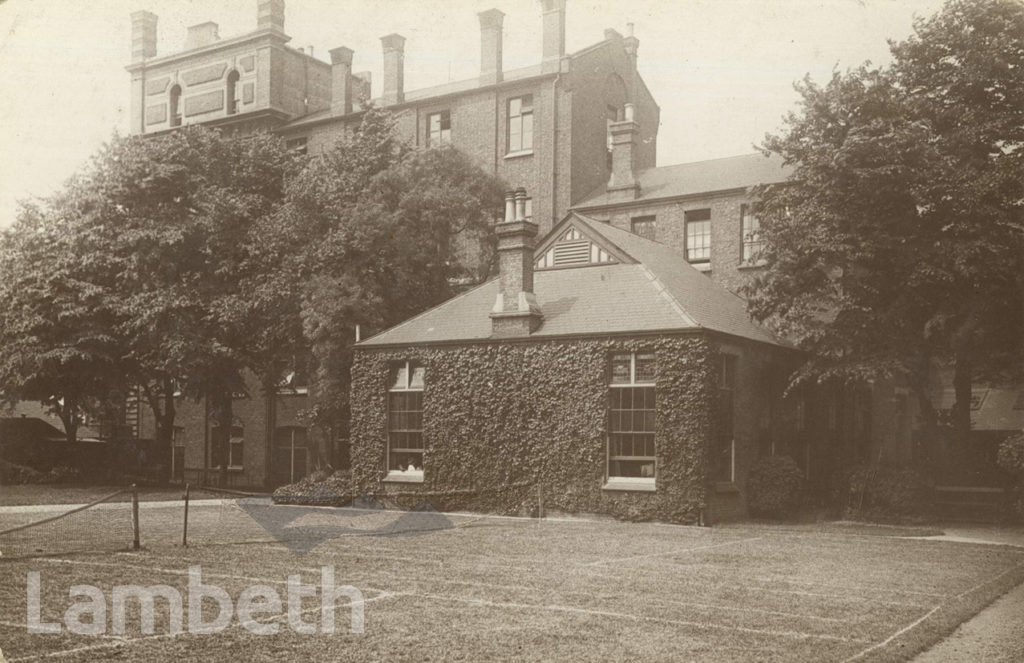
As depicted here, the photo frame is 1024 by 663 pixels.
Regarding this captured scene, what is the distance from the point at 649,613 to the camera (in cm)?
1050

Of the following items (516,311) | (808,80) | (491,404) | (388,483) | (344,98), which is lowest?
(388,483)

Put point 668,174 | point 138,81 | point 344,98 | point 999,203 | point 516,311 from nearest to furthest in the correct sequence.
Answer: point 999,203 < point 516,311 < point 668,174 < point 344,98 < point 138,81

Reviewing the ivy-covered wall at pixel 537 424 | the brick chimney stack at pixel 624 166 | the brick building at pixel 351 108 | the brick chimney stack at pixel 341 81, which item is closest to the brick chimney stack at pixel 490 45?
the brick building at pixel 351 108

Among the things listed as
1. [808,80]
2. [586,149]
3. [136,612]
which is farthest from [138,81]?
[136,612]

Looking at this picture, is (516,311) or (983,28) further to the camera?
(516,311)

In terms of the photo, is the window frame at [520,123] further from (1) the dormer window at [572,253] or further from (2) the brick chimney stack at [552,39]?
(1) the dormer window at [572,253]

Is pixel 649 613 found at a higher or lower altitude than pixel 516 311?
lower

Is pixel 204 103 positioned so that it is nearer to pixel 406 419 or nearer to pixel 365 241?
pixel 365 241

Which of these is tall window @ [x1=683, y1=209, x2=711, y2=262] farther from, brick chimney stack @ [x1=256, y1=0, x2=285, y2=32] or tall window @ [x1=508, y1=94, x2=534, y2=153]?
brick chimney stack @ [x1=256, y1=0, x2=285, y2=32]

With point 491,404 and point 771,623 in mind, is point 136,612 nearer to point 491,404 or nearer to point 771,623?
point 771,623

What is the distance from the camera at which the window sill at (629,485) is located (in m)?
22.3

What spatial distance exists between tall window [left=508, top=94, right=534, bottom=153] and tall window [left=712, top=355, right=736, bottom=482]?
16.8 m

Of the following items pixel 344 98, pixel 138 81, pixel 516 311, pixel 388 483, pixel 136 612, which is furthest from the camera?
pixel 138 81

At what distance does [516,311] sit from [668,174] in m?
14.2
